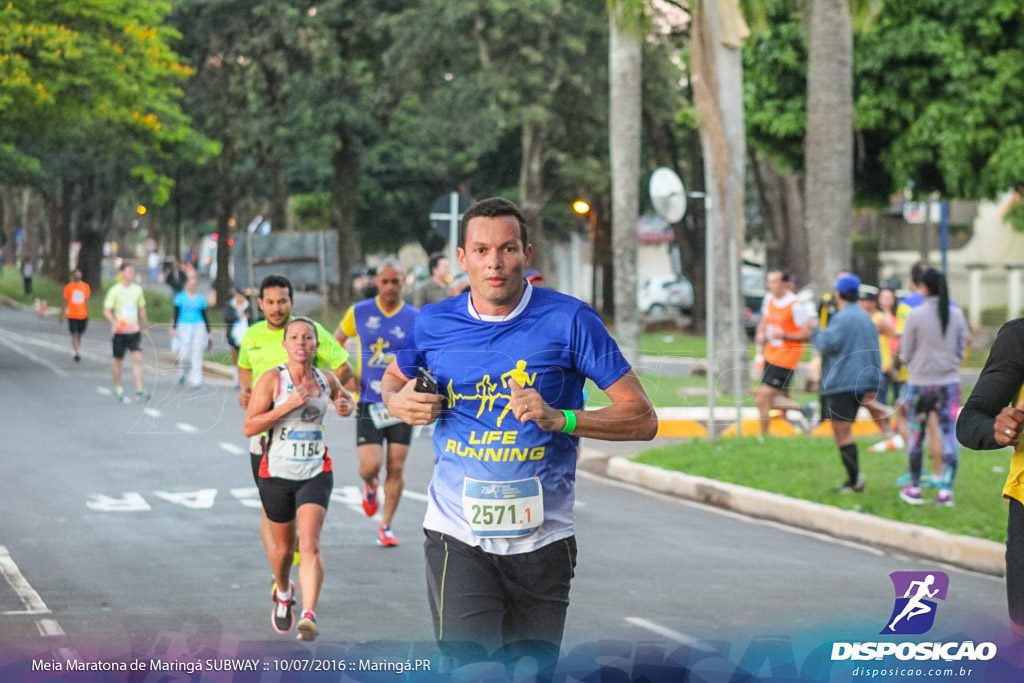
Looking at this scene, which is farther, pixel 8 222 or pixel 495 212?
pixel 8 222

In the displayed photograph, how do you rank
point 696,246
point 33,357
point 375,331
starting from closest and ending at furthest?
point 375,331 < point 33,357 < point 696,246

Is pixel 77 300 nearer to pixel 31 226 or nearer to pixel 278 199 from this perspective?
pixel 278 199

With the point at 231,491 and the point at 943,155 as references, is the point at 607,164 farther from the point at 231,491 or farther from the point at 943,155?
the point at 231,491

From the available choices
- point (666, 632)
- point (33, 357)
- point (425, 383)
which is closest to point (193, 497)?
point (666, 632)

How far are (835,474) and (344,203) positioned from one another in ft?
111

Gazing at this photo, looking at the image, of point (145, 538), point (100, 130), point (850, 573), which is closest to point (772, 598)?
point (850, 573)

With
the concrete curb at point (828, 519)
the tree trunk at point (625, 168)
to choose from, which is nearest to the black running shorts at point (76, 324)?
the tree trunk at point (625, 168)

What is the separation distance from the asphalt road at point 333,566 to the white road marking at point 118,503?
0.02 m

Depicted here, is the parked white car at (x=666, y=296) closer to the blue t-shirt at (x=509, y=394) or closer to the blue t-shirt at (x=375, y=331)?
the blue t-shirt at (x=375, y=331)

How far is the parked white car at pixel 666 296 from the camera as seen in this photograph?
4966cm

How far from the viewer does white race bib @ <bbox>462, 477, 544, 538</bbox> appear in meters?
4.65

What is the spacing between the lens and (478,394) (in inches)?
185

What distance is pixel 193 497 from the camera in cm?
1252

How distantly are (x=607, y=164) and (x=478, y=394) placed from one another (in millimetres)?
40353
